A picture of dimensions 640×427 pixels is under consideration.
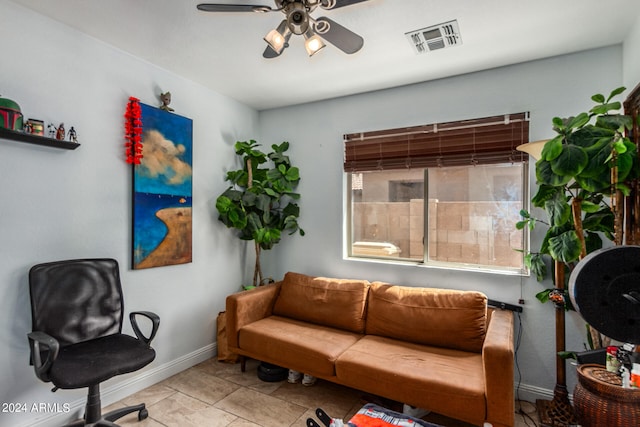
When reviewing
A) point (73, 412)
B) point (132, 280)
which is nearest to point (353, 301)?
point (132, 280)

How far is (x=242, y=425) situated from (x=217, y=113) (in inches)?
108

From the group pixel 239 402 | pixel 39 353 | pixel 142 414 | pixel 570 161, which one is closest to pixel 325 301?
pixel 239 402

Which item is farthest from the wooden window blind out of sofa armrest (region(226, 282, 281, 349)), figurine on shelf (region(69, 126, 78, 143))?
figurine on shelf (region(69, 126, 78, 143))

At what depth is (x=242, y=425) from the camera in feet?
6.84

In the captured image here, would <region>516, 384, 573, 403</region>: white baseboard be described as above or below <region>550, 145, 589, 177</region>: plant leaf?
below

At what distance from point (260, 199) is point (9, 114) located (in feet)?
6.05

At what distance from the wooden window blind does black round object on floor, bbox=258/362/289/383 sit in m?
1.95

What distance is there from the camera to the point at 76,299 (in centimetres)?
204

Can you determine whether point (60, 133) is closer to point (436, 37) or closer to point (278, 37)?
point (278, 37)

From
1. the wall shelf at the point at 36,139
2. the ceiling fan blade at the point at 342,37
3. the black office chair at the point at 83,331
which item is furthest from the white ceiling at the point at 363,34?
the black office chair at the point at 83,331

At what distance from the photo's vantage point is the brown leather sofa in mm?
1797

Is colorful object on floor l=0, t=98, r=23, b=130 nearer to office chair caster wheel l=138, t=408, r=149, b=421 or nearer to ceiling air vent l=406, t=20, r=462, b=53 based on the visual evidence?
office chair caster wheel l=138, t=408, r=149, b=421

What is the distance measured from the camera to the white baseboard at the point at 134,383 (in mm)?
2049

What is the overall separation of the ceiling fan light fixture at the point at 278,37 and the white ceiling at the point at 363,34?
42cm
